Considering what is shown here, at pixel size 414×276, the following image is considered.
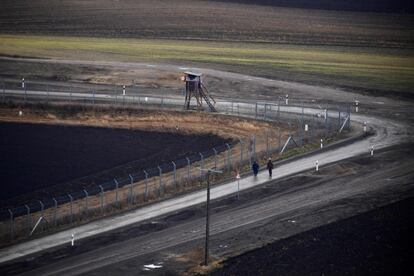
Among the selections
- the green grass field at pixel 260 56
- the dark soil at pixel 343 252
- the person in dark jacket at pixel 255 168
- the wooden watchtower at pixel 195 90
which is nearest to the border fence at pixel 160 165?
the wooden watchtower at pixel 195 90

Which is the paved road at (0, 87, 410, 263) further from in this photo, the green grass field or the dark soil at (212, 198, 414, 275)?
the green grass field

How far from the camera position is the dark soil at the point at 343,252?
39188mm

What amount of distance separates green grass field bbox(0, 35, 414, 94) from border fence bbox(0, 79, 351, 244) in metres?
14.0

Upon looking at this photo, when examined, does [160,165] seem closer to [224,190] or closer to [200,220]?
[224,190]

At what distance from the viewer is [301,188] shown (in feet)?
169

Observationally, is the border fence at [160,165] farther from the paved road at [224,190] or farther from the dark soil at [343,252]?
the dark soil at [343,252]

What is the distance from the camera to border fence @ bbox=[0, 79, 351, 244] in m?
47.3

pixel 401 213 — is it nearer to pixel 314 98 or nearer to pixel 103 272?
pixel 103 272

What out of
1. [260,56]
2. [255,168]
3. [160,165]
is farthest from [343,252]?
[260,56]

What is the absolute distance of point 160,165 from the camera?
57031 mm

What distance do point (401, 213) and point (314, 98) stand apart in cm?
3213

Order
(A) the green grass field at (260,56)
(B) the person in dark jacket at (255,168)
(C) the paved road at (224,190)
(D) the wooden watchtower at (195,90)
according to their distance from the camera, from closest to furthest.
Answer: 1. (C) the paved road at (224,190)
2. (B) the person in dark jacket at (255,168)
3. (D) the wooden watchtower at (195,90)
4. (A) the green grass field at (260,56)

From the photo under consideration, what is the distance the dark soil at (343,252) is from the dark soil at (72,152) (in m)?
14.7

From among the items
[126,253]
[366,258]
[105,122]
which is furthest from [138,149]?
[366,258]
